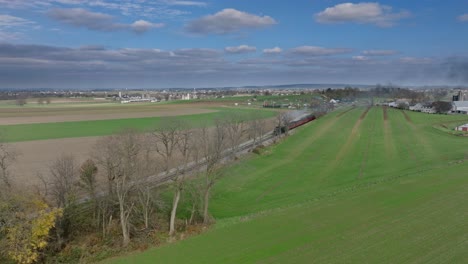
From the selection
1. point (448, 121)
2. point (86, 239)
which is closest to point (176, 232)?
point (86, 239)

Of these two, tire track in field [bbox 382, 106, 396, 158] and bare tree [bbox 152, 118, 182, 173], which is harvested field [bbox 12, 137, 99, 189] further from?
tire track in field [bbox 382, 106, 396, 158]

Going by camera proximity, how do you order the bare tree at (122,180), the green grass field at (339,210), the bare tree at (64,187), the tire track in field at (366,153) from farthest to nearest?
the tire track in field at (366,153), the bare tree at (64,187), the bare tree at (122,180), the green grass field at (339,210)

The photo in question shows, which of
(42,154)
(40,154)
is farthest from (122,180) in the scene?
(40,154)

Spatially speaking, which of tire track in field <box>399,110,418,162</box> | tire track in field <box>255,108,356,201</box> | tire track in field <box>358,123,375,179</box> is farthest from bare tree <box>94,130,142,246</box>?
tire track in field <box>399,110,418,162</box>

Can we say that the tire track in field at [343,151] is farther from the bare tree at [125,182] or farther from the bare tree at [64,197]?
the bare tree at [64,197]

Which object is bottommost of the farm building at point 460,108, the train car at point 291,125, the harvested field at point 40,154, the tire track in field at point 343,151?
the harvested field at point 40,154

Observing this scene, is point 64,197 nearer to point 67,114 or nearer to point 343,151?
point 343,151

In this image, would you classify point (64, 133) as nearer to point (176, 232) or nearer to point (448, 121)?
point (176, 232)

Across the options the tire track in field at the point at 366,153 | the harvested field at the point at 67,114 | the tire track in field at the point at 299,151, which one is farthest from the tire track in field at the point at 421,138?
the harvested field at the point at 67,114
